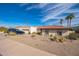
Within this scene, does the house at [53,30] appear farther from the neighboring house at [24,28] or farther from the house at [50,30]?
the neighboring house at [24,28]

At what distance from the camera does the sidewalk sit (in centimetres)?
289

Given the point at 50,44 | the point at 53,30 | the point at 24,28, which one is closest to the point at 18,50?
the point at 24,28

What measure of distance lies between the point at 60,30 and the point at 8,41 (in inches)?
28.0

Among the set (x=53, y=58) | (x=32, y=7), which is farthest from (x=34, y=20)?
(x=53, y=58)

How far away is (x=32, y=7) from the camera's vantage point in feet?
9.50

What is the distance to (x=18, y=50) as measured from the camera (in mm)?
2914

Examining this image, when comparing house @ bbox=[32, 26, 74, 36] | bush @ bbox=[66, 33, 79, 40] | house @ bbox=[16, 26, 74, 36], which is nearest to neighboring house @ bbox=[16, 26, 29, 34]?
house @ bbox=[16, 26, 74, 36]

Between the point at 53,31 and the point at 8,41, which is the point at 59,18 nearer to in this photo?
the point at 53,31

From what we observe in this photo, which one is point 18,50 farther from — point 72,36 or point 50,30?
point 72,36

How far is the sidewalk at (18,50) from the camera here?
289cm

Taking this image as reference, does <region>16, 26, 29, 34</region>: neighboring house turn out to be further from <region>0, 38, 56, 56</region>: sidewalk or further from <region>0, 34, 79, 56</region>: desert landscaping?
<region>0, 38, 56, 56</region>: sidewalk

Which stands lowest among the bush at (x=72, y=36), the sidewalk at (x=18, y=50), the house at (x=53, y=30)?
the sidewalk at (x=18, y=50)

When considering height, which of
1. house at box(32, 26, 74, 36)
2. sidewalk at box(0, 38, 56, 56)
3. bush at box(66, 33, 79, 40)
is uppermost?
house at box(32, 26, 74, 36)

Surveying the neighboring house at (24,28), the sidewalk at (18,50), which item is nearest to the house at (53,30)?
the neighboring house at (24,28)
